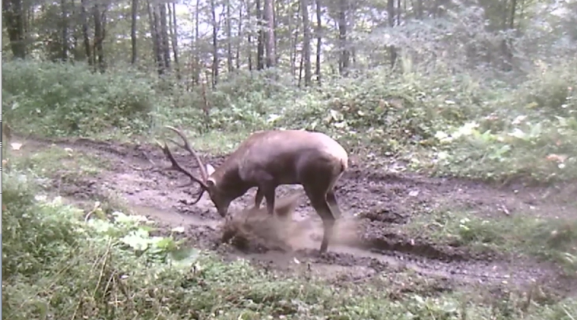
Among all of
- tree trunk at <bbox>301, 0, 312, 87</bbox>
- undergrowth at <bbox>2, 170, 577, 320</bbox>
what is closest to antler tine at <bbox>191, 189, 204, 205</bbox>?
undergrowth at <bbox>2, 170, 577, 320</bbox>


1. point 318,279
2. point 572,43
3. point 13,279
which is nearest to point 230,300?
point 318,279

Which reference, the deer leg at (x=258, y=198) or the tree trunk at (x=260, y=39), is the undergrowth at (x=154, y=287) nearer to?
the deer leg at (x=258, y=198)

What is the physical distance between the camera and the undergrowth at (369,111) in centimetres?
288

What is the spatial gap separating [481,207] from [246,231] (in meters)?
1.06

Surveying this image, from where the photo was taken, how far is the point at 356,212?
9.49 feet

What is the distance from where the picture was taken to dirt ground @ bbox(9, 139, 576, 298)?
237 cm

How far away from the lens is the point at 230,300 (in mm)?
1948

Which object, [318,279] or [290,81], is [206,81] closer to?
[290,81]

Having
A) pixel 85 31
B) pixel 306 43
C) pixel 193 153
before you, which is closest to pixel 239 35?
pixel 306 43

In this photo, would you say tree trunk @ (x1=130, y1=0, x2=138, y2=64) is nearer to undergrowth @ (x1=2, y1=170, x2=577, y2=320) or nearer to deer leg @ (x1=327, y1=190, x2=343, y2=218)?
undergrowth @ (x1=2, y1=170, x2=577, y2=320)

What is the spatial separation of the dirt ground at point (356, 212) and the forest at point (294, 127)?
0.01m

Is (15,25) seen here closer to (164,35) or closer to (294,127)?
(164,35)

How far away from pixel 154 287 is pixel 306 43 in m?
1.63

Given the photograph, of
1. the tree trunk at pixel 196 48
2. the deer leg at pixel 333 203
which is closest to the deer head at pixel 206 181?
the tree trunk at pixel 196 48
